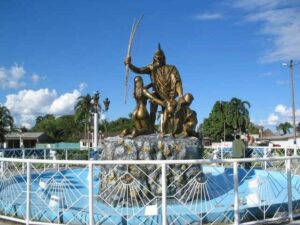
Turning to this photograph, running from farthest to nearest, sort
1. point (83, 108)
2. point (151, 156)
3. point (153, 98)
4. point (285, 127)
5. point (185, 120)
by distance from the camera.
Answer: point (285, 127)
point (83, 108)
point (153, 98)
point (185, 120)
point (151, 156)

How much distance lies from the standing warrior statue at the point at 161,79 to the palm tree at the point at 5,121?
118 ft

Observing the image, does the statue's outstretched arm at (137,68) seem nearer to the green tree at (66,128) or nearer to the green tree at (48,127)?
the green tree at (66,128)

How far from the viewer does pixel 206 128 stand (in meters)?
62.3

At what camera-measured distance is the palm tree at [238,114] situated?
60.6m

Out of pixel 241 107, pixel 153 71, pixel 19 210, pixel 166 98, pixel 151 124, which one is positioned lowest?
pixel 19 210

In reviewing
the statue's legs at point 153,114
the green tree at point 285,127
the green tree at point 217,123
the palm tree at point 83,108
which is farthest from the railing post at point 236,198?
the green tree at point 285,127

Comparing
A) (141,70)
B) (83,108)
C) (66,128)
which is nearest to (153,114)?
(141,70)

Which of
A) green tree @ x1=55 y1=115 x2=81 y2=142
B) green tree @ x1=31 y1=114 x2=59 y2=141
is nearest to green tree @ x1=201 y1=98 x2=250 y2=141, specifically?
green tree @ x1=55 y1=115 x2=81 y2=142

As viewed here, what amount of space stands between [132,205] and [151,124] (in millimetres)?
3182

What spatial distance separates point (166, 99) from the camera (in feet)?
32.4

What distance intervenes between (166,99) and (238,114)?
53.3 meters

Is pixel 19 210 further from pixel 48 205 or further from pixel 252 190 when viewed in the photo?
pixel 252 190

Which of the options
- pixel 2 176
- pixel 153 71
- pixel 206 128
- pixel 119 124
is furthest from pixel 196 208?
pixel 119 124

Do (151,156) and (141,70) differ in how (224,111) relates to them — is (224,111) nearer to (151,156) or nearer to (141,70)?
(141,70)
